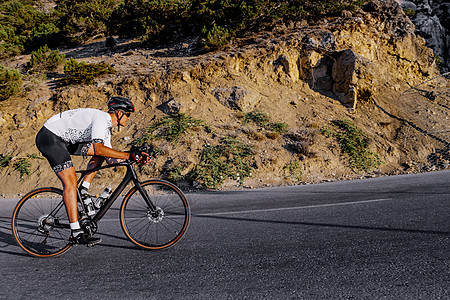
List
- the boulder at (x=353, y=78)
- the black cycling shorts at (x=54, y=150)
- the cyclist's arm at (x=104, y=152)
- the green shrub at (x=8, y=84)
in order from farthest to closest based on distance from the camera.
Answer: the boulder at (x=353, y=78) → the green shrub at (x=8, y=84) → the black cycling shorts at (x=54, y=150) → the cyclist's arm at (x=104, y=152)

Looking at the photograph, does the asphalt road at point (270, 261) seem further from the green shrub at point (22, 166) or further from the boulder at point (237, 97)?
the boulder at point (237, 97)

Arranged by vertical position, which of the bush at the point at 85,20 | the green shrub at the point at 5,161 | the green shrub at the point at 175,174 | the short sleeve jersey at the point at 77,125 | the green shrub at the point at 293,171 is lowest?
the green shrub at the point at 293,171

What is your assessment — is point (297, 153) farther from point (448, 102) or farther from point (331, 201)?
point (448, 102)

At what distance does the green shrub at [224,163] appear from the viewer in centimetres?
780

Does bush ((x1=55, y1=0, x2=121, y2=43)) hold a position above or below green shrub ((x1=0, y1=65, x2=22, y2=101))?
above

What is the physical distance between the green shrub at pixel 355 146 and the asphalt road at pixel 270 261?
454 cm

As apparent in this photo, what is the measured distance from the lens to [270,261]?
2.62 meters

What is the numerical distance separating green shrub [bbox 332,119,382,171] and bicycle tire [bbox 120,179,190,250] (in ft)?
24.9

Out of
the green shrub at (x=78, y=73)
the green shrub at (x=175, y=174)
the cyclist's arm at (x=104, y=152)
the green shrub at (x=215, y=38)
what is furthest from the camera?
the green shrub at (x=215, y=38)

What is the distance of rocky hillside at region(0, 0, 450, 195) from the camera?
8.86 m

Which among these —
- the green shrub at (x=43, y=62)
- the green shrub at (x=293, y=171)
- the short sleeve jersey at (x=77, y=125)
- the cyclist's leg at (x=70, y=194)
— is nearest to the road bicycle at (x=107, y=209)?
the cyclist's leg at (x=70, y=194)

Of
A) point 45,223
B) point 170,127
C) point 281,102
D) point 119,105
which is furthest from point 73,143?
point 281,102

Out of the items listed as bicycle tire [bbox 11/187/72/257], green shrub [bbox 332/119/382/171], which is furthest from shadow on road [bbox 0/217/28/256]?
green shrub [bbox 332/119/382/171]

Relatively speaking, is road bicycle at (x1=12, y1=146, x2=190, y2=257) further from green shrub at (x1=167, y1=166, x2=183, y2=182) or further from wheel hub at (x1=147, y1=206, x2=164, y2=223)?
green shrub at (x1=167, y1=166, x2=183, y2=182)
